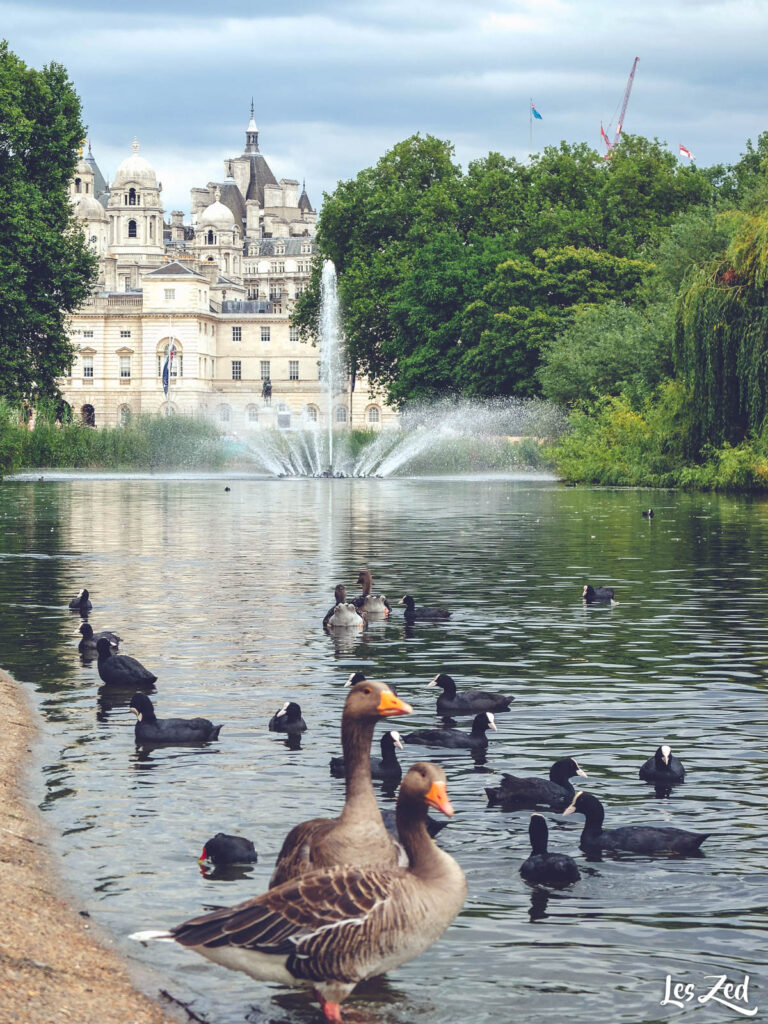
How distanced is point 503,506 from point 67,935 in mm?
40649

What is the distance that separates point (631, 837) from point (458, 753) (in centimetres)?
295

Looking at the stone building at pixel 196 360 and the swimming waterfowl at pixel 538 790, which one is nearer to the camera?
the swimming waterfowl at pixel 538 790

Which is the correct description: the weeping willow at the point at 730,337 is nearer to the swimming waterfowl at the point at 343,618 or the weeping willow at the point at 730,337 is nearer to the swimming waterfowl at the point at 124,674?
the swimming waterfowl at the point at 343,618

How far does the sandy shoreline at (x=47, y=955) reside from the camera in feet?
23.1

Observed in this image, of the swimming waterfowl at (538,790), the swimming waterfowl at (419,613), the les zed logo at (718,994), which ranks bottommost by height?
the les zed logo at (718,994)

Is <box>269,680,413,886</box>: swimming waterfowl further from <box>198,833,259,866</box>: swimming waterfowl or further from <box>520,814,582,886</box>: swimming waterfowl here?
<box>520,814,582,886</box>: swimming waterfowl

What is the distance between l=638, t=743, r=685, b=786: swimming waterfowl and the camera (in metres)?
11.5

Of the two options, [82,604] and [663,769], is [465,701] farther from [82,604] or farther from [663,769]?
[82,604]

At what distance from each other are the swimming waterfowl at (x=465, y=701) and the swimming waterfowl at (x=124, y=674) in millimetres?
3075

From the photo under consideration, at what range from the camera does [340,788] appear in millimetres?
11484

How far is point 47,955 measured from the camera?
25.4 feet

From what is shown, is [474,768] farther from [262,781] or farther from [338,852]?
[338,852]

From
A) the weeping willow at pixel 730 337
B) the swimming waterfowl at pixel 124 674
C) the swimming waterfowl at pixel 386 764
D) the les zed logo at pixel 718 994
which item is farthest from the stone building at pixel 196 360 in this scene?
the les zed logo at pixel 718 994

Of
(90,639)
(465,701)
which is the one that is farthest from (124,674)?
(465,701)
